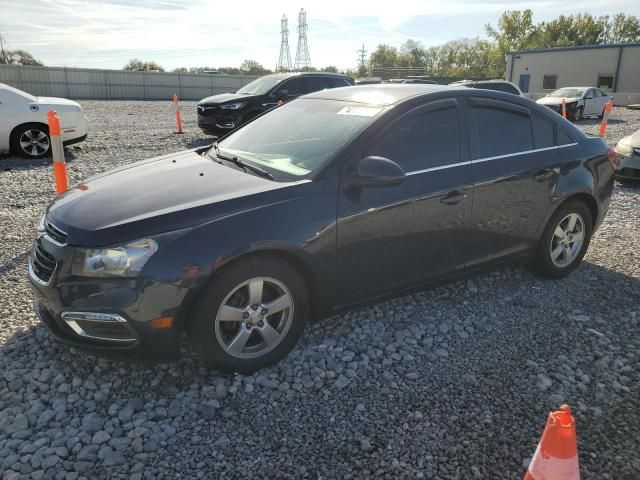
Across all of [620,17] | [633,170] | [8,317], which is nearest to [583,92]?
[633,170]

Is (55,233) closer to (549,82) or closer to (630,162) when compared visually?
(630,162)

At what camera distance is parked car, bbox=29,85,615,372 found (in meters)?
2.75

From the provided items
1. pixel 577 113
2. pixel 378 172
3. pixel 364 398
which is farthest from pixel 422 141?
pixel 577 113

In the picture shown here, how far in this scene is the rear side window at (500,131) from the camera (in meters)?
3.93

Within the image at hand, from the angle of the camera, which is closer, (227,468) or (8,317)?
(227,468)

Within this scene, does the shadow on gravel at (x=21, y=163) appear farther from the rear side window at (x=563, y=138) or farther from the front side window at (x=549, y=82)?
the front side window at (x=549, y=82)

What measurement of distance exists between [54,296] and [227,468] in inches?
53.1

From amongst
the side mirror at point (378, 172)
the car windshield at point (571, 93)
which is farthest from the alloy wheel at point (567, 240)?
the car windshield at point (571, 93)

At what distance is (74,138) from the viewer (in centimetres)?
991

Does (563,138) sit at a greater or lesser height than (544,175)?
greater

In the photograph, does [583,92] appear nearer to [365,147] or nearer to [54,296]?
[365,147]

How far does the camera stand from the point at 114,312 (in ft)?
8.86

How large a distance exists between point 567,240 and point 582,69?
41.1 m

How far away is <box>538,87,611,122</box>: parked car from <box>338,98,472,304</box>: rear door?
2006 centimetres
